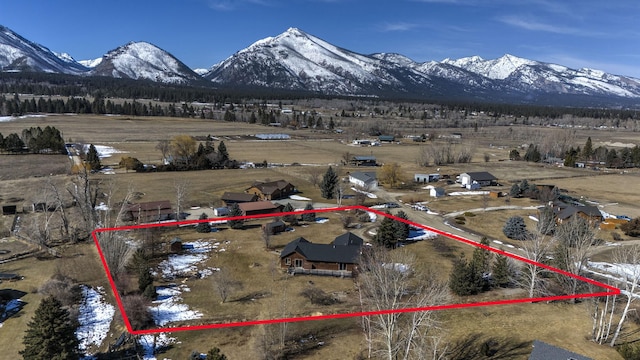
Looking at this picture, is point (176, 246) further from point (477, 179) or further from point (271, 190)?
point (477, 179)

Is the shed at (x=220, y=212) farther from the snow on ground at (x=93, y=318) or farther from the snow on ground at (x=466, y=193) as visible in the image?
the snow on ground at (x=466, y=193)

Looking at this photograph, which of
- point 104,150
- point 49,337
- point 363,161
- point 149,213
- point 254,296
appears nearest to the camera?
point 49,337

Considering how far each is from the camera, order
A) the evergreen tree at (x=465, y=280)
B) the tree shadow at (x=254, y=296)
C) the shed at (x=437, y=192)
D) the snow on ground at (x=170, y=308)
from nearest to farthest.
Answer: the snow on ground at (x=170, y=308) < the tree shadow at (x=254, y=296) < the evergreen tree at (x=465, y=280) < the shed at (x=437, y=192)

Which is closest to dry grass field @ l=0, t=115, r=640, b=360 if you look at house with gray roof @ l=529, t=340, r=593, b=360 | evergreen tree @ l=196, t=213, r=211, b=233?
evergreen tree @ l=196, t=213, r=211, b=233

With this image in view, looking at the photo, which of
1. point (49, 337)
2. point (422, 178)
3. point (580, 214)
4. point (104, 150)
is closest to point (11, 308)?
point (49, 337)

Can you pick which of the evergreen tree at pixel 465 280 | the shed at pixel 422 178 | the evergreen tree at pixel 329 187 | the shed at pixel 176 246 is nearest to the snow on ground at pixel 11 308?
the shed at pixel 176 246

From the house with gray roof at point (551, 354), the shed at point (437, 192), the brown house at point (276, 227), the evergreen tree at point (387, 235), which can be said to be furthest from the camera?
the shed at point (437, 192)
